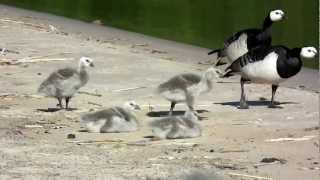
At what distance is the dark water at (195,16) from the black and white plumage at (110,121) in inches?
334

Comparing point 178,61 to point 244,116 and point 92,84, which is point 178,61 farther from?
point 244,116

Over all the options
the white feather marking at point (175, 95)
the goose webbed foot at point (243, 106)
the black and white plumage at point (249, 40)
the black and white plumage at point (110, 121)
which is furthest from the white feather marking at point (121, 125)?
the black and white plumage at point (249, 40)

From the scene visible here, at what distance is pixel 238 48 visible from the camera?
12508 millimetres

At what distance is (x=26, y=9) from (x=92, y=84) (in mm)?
12306

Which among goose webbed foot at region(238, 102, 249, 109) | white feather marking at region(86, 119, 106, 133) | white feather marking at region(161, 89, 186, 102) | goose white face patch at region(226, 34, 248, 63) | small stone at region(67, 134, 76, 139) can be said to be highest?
goose white face patch at region(226, 34, 248, 63)

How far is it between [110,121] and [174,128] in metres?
0.69

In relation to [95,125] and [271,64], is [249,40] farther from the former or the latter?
[95,125]

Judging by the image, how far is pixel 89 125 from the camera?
8.59 meters

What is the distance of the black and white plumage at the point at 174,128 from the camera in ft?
26.9

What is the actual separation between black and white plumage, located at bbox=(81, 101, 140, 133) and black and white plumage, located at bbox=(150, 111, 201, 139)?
1.23 feet

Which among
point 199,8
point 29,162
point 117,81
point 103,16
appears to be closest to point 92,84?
point 117,81

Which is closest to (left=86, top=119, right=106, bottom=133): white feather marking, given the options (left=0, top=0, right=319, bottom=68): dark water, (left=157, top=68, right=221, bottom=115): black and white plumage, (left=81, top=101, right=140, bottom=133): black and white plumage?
(left=81, top=101, right=140, bottom=133): black and white plumage

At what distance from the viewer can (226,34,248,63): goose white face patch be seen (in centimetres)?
1243

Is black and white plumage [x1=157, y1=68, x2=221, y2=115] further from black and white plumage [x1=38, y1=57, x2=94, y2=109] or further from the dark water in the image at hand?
the dark water
